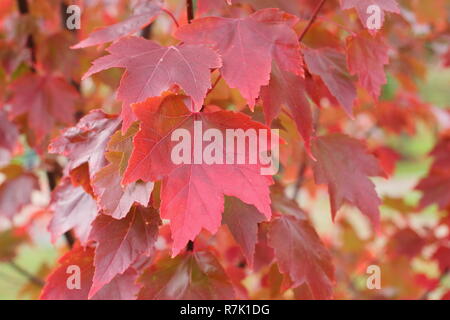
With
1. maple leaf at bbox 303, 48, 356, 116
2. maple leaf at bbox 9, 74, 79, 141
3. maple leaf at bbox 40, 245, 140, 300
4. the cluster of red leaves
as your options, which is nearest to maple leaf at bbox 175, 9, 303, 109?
the cluster of red leaves

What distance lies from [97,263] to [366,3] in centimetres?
47

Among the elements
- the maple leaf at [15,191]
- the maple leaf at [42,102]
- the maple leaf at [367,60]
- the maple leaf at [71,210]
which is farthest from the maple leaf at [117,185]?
the maple leaf at [15,191]

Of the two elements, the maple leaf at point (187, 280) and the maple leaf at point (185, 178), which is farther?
the maple leaf at point (187, 280)

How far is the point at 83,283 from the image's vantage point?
83 cm

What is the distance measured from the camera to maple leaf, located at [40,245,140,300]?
84 centimetres

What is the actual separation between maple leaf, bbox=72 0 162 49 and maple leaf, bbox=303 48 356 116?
0.80ft

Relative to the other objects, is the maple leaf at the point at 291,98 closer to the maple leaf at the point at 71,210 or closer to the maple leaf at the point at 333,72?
the maple leaf at the point at 333,72

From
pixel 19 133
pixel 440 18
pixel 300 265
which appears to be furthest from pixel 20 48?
pixel 440 18

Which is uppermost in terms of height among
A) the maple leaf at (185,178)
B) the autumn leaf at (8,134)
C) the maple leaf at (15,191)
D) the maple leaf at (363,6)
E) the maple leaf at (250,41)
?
the maple leaf at (363,6)

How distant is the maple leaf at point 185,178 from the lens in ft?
2.10

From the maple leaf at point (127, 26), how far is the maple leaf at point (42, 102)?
403 mm

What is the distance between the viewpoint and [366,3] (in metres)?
0.70

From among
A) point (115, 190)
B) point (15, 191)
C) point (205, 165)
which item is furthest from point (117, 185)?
point (15, 191)
